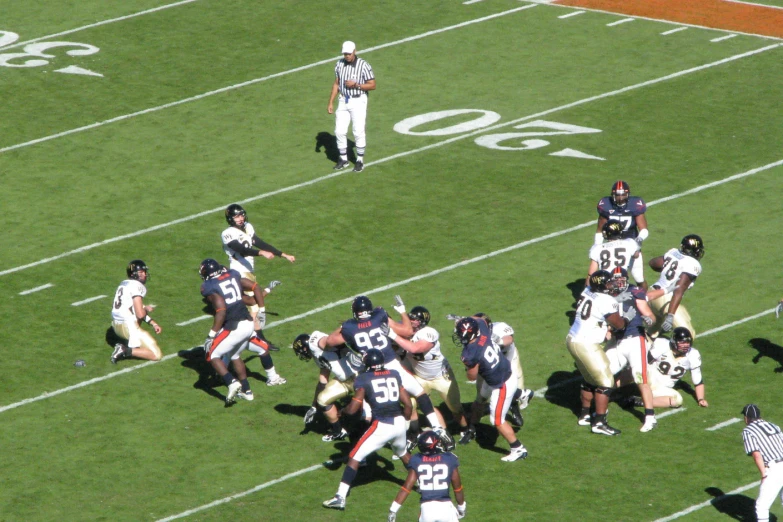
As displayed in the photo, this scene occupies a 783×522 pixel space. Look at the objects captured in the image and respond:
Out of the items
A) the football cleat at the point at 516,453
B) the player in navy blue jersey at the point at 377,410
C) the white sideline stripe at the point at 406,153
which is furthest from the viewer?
the white sideline stripe at the point at 406,153

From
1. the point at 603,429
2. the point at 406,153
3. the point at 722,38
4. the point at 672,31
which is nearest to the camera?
the point at 603,429

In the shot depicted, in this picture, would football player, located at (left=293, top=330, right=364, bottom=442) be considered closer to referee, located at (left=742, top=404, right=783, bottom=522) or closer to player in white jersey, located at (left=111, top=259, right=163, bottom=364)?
player in white jersey, located at (left=111, top=259, right=163, bottom=364)

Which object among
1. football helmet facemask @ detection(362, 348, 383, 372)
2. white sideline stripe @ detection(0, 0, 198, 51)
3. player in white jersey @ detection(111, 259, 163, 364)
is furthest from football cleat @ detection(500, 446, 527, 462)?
white sideline stripe @ detection(0, 0, 198, 51)

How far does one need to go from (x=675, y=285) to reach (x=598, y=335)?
2031mm

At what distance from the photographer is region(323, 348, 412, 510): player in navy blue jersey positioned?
481 inches

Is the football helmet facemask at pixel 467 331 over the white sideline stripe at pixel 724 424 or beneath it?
over

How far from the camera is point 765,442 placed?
11.5 m

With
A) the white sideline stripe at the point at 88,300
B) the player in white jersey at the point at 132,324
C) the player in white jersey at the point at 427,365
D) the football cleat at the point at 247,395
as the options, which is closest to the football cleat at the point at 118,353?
the player in white jersey at the point at 132,324

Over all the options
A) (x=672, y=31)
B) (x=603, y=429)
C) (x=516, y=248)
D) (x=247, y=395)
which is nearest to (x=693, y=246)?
(x=603, y=429)

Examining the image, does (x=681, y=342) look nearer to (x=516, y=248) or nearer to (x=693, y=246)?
(x=693, y=246)

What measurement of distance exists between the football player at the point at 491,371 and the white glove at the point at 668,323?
248cm

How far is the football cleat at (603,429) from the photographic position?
1344 centimetres

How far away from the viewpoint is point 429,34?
25062 mm

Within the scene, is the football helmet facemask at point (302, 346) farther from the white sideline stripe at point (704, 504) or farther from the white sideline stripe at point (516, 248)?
the white sideline stripe at point (704, 504)
